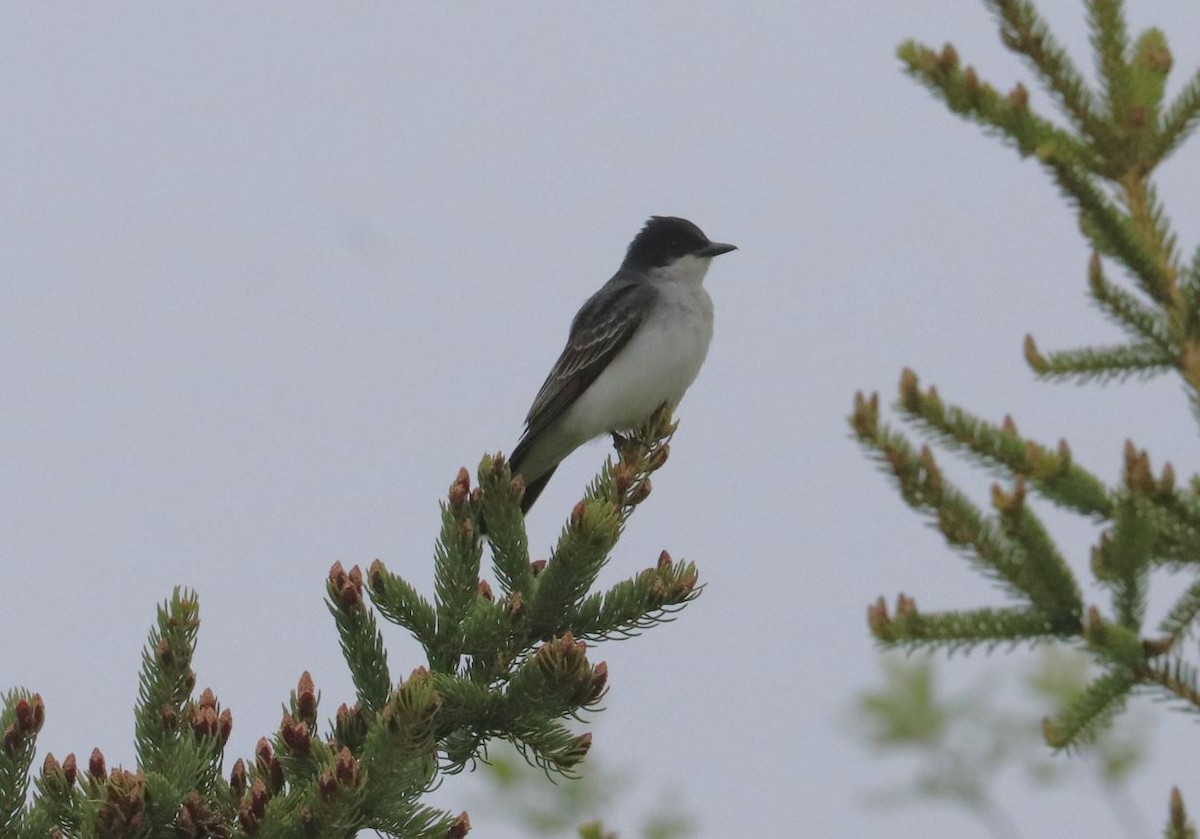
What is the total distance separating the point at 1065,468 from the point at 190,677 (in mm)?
2264

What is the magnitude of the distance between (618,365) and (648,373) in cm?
24

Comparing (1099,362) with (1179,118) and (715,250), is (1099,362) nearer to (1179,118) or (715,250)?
(1179,118)

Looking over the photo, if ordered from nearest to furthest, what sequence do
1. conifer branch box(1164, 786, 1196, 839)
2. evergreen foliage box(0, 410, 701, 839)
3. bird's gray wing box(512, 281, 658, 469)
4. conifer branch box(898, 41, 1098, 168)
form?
conifer branch box(1164, 786, 1196, 839)
conifer branch box(898, 41, 1098, 168)
evergreen foliage box(0, 410, 701, 839)
bird's gray wing box(512, 281, 658, 469)

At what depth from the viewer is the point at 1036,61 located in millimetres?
2850

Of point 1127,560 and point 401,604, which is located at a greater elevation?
point 401,604

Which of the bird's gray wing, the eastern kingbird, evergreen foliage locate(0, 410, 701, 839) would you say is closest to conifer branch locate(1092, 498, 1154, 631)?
evergreen foliage locate(0, 410, 701, 839)

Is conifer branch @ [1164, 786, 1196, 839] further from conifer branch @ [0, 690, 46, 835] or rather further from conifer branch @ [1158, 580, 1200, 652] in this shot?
conifer branch @ [0, 690, 46, 835]

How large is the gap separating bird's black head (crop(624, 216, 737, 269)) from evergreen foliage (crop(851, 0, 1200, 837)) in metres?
6.86

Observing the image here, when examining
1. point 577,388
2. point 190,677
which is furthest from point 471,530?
point 577,388

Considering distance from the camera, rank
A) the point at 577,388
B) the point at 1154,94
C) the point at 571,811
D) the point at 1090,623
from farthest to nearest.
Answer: the point at 577,388
the point at 571,811
the point at 1154,94
the point at 1090,623

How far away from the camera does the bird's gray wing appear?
8.77m

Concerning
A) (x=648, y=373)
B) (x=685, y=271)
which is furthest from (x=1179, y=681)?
(x=685, y=271)

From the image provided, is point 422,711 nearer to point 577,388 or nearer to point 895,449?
point 895,449

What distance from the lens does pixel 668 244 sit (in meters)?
9.92
